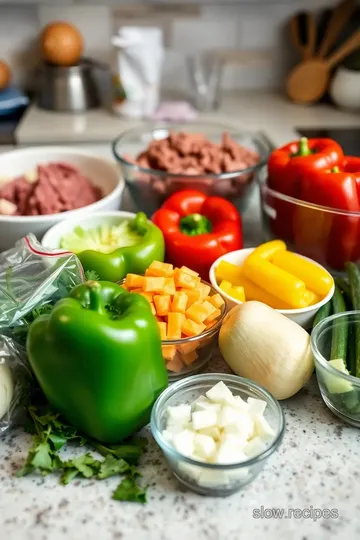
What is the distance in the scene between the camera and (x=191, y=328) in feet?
2.89

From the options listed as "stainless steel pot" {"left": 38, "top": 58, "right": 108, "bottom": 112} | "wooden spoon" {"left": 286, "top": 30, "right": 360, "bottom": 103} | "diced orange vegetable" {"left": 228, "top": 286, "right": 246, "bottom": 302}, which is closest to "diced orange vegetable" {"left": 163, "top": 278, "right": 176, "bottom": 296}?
"diced orange vegetable" {"left": 228, "top": 286, "right": 246, "bottom": 302}

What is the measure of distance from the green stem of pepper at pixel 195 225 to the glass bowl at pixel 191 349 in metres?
0.23

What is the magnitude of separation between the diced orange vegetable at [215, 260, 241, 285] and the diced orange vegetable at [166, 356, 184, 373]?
178mm

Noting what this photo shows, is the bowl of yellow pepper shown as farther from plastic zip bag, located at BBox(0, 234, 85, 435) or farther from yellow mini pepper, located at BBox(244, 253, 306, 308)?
plastic zip bag, located at BBox(0, 234, 85, 435)

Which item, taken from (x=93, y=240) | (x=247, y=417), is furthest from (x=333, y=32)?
(x=247, y=417)

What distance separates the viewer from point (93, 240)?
1.11 m

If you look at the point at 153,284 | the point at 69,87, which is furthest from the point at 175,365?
the point at 69,87

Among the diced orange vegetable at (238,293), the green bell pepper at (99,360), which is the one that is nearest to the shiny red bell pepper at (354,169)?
the diced orange vegetable at (238,293)

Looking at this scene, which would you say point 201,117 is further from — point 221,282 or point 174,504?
point 174,504

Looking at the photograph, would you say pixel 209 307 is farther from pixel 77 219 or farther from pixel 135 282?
pixel 77 219

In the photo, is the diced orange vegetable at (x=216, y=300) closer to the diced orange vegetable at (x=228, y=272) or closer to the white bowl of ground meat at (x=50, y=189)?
the diced orange vegetable at (x=228, y=272)

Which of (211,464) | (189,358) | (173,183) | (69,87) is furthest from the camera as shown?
(69,87)

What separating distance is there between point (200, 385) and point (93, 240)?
382 millimetres
